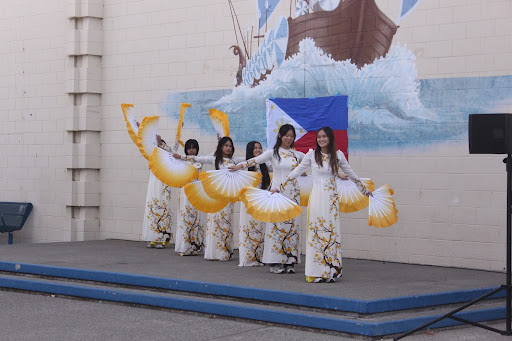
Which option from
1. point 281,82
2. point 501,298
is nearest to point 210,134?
point 281,82

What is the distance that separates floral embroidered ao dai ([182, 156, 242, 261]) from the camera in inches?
398

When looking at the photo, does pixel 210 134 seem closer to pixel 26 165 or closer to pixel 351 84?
pixel 351 84

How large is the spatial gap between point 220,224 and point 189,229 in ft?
2.35

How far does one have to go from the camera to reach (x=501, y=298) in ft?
26.3

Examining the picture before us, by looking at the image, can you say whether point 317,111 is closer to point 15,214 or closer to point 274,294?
point 274,294

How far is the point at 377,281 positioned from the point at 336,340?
181 centimetres

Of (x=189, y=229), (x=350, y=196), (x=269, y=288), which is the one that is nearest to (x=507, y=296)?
(x=269, y=288)

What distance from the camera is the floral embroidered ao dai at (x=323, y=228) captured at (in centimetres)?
822

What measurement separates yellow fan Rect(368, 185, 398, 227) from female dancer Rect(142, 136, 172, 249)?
12.2ft

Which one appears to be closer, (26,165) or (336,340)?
(336,340)

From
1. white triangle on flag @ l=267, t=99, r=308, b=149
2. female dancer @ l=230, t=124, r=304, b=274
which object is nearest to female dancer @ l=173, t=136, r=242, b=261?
female dancer @ l=230, t=124, r=304, b=274

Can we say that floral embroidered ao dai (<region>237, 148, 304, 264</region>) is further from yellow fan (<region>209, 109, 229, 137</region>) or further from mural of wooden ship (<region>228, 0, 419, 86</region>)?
mural of wooden ship (<region>228, 0, 419, 86</region>)

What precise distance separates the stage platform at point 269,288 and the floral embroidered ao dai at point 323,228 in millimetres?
176

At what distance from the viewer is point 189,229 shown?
422 inches
